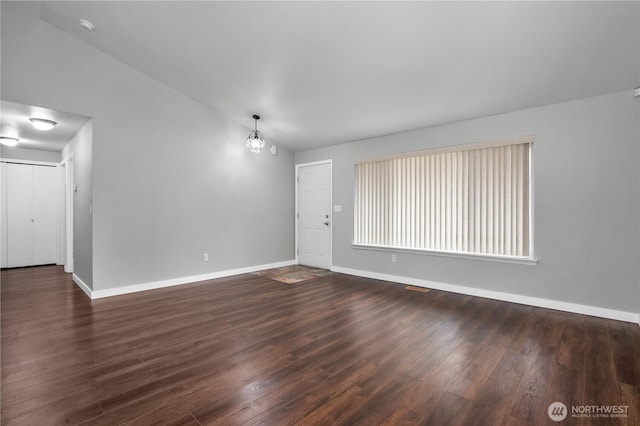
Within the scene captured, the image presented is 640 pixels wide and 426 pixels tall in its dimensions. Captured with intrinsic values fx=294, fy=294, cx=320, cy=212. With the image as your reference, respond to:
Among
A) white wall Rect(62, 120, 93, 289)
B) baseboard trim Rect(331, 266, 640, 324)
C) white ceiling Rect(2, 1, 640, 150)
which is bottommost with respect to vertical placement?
baseboard trim Rect(331, 266, 640, 324)

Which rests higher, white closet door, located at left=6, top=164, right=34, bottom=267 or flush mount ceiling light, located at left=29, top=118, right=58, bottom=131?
flush mount ceiling light, located at left=29, top=118, right=58, bottom=131

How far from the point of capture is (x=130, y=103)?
429cm

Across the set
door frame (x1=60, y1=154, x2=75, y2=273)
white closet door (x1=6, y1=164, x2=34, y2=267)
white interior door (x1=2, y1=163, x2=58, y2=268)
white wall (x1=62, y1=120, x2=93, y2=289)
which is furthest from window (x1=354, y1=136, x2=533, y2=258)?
white closet door (x1=6, y1=164, x2=34, y2=267)

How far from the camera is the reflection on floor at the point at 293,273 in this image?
5168mm

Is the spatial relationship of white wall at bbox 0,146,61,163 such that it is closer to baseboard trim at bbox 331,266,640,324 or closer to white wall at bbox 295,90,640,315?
baseboard trim at bbox 331,266,640,324

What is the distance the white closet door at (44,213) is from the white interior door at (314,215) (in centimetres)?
536

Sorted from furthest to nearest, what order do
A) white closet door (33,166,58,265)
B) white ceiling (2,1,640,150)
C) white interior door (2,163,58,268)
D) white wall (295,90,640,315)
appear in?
white closet door (33,166,58,265) → white interior door (2,163,58,268) → white wall (295,90,640,315) → white ceiling (2,1,640,150)

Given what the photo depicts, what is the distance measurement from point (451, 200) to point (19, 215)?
8354 millimetres

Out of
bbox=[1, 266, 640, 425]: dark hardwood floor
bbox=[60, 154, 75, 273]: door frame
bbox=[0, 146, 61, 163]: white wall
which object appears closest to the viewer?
bbox=[1, 266, 640, 425]: dark hardwood floor

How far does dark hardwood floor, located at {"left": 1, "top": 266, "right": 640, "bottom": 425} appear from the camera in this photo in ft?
5.79

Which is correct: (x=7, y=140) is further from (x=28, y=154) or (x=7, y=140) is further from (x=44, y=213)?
(x=44, y=213)

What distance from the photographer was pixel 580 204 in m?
3.40

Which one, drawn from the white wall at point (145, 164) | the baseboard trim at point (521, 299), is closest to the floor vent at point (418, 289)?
the baseboard trim at point (521, 299)

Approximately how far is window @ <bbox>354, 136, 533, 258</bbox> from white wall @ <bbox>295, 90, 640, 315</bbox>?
0.19m
